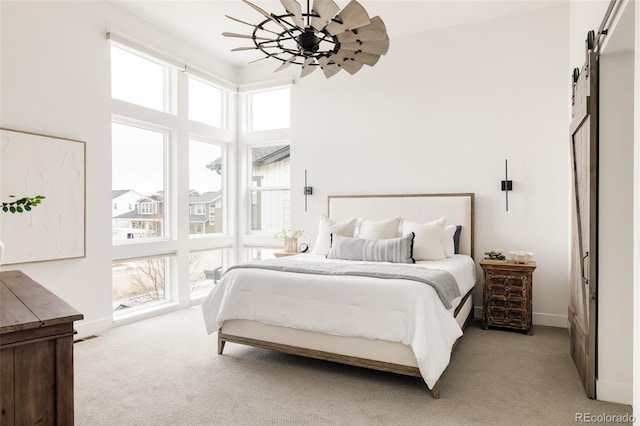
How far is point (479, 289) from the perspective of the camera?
176 inches

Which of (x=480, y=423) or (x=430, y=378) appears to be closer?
(x=480, y=423)

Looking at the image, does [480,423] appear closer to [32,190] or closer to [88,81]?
[32,190]

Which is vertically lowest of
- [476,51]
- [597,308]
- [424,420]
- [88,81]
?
[424,420]

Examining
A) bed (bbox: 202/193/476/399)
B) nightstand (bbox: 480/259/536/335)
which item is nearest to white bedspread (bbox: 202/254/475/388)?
bed (bbox: 202/193/476/399)

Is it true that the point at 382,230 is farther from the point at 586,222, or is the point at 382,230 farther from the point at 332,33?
the point at 332,33

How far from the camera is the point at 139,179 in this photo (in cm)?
462

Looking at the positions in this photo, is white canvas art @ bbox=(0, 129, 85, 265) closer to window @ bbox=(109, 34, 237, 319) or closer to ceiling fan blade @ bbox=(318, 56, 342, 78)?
window @ bbox=(109, 34, 237, 319)

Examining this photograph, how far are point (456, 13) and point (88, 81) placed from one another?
3871 millimetres

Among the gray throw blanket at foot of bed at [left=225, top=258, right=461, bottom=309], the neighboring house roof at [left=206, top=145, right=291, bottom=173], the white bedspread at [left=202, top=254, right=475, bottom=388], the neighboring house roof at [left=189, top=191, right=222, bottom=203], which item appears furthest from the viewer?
the neighboring house roof at [left=206, top=145, right=291, bottom=173]

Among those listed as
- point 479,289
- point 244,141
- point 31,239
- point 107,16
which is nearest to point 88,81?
point 107,16

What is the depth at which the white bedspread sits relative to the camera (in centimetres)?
255

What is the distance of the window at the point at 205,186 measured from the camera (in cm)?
539

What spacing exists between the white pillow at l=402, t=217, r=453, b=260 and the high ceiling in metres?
2.28

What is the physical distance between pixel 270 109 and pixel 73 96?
277 centimetres
